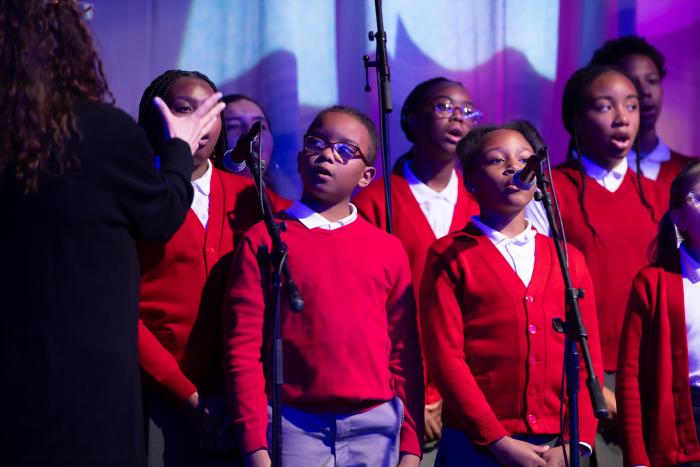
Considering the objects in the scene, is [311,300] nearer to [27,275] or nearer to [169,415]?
[169,415]

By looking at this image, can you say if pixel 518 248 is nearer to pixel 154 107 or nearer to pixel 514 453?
pixel 514 453

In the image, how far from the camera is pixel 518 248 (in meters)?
2.67

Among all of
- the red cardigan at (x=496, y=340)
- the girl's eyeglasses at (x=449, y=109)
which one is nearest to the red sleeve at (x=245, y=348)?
the red cardigan at (x=496, y=340)

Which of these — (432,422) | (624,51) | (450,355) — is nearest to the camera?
(450,355)

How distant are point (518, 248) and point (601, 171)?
75 cm

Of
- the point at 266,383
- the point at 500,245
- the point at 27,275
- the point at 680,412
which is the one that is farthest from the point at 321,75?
the point at 27,275

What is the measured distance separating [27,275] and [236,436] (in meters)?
0.79

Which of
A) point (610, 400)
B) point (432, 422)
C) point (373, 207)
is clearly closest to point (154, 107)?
point (373, 207)

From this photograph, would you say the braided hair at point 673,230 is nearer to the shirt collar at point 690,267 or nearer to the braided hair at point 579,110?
the shirt collar at point 690,267

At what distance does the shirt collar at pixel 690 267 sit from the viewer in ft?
8.82

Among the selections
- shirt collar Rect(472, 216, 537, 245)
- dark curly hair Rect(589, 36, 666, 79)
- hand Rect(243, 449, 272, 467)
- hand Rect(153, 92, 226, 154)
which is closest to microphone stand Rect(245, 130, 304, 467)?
hand Rect(153, 92, 226, 154)

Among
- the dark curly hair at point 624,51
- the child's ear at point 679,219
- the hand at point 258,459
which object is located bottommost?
the hand at point 258,459

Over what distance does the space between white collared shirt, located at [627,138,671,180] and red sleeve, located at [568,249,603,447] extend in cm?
97

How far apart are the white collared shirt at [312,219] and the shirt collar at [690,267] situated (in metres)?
0.92
